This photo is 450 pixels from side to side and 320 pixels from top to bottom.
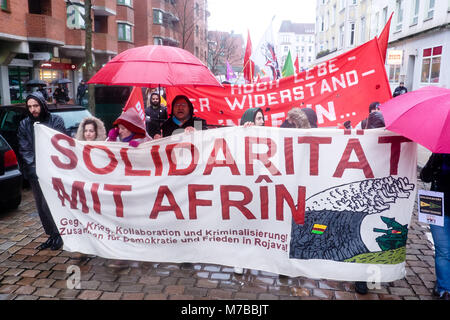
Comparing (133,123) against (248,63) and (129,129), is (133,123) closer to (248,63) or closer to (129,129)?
(129,129)

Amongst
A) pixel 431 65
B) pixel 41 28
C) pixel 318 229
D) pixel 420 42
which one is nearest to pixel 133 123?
pixel 318 229

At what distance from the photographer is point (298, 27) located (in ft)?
399

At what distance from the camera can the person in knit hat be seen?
4367mm

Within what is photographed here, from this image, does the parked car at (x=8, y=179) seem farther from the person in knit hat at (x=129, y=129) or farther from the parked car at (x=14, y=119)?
the person in knit hat at (x=129, y=129)

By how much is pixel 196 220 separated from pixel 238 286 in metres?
0.80

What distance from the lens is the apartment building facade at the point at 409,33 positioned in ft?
62.3

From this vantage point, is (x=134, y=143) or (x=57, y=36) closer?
(x=134, y=143)

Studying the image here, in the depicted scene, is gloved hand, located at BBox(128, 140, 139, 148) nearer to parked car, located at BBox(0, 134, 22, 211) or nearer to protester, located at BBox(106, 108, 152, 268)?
protester, located at BBox(106, 108, 152, 268)

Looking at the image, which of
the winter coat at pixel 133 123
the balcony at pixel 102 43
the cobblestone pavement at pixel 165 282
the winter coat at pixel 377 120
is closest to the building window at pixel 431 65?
the winter coat at pixel 377 120

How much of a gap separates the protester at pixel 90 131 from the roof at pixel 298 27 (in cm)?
12360

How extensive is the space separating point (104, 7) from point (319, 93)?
2583 centimetres

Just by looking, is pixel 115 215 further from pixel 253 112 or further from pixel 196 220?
pixel 253 112

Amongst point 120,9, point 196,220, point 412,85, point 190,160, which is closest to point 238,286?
point 196,220
